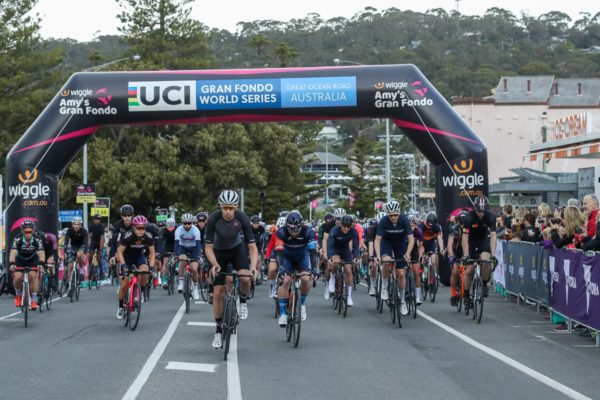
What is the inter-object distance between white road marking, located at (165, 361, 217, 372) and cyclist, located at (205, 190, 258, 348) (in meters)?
0.94

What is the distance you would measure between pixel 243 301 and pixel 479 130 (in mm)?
72200

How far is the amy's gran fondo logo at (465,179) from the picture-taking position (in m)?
A: 24.7

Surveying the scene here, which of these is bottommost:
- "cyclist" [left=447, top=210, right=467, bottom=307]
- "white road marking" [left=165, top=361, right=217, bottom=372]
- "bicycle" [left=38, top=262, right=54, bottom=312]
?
"white road marking" [left=165, top=361, right=217, bottom=372]

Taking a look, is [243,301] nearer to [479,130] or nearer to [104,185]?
[104,185]

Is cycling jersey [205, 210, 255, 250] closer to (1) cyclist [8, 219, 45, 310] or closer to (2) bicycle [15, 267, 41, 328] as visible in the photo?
(2) bicycle [15, 267, 41, 328]

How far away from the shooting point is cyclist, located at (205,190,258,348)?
12.4 meters

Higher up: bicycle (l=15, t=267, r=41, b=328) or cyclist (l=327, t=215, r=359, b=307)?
cyclist (l=327, t=215, r=359, b=307)

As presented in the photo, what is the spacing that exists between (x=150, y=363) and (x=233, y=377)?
1428 millimetres

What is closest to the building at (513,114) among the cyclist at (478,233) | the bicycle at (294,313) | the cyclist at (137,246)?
the cyclist at (478,233)

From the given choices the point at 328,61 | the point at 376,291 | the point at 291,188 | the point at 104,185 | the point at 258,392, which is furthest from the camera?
the point at 328,61

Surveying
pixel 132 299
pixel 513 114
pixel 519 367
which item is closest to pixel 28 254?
pixel 132 299

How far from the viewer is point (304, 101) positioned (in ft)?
80.6

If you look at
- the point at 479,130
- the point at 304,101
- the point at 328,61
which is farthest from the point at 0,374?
the point at 328,61

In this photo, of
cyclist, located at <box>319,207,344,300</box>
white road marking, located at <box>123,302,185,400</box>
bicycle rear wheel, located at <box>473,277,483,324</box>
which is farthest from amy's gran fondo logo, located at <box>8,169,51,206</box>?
bicycle rear wheel, located at <box>473,277,483,324</box>
